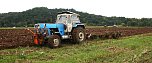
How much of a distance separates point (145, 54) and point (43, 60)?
18.4 ft

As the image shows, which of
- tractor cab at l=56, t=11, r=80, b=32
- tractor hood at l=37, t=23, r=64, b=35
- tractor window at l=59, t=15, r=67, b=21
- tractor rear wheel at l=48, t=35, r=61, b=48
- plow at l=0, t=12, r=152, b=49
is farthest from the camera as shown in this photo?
tractor window at l=59, t=15, r=67, b=21

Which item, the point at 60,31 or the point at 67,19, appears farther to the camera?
the point at 67,19

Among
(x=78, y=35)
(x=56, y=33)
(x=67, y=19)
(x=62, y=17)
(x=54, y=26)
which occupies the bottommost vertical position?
(x=78, y=35)

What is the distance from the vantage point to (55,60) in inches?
615

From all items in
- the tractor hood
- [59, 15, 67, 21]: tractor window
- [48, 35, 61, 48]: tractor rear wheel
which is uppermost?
[59, 15, 67, 21]: tractor window

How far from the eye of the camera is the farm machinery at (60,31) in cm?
2128

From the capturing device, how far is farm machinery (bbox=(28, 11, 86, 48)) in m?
21.3

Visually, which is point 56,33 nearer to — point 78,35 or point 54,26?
point 54,26

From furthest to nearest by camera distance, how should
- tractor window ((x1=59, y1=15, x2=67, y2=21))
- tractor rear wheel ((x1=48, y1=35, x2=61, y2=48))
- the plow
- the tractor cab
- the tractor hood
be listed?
tractor window ((x1=59, y1=15, x2=67, y2=21)), the tractor cab, the tractor hood, the plow, tractor rear wheel ((x1=48, y1=35, x2=61, y2=48))

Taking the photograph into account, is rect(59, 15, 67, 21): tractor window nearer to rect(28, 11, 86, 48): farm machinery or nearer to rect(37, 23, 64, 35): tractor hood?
rect(28, 11, 86, 48): farm machinery

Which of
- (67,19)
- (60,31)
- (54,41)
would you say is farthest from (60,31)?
(54,41)

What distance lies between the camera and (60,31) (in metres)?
22.5

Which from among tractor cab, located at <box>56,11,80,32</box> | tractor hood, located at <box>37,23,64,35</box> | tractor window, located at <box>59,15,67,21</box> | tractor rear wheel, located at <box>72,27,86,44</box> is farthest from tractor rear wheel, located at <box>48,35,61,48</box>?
tractor window, located at <box>59,15,67,21</box>

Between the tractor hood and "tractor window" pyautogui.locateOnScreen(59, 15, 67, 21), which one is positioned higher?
"tractor window" pyautogui.locateOnScreen(59, 15, 67, 21)
